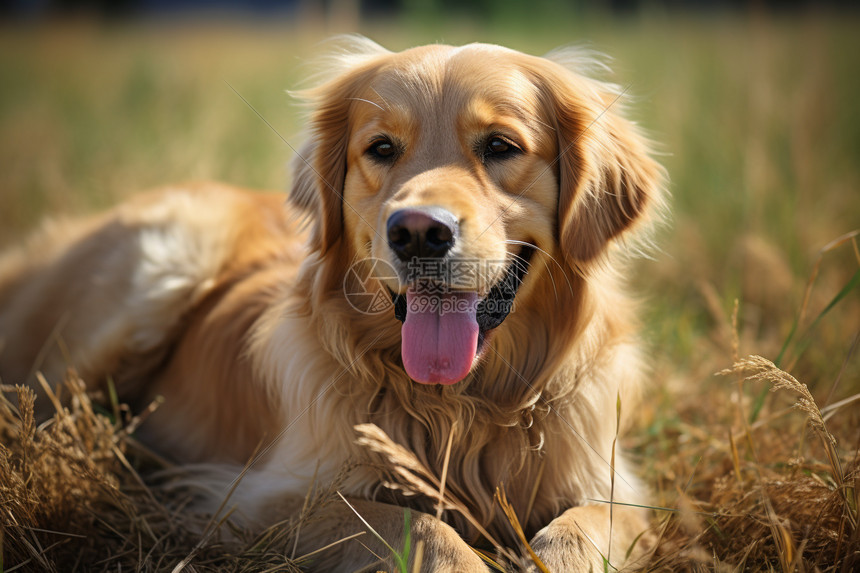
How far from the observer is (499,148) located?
218 centimetres

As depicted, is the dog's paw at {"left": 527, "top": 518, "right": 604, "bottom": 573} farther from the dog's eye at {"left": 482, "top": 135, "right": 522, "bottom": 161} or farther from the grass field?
the dog's eye at {"left": 482, "top": 135, "right": 522, "bottom": 161}

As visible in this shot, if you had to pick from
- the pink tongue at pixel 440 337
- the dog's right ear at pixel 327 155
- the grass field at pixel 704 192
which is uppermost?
the dog's right ear at pixel 327 155

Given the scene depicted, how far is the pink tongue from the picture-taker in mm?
2057

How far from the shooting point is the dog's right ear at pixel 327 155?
2402 mm

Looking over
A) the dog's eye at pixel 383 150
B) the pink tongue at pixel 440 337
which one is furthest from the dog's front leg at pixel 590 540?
the dog's eye at pixel 383 150

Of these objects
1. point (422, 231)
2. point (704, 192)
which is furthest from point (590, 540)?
point (704, 192)

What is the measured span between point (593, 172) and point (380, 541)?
140 centimetres

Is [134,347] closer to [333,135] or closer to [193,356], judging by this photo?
[193,356]

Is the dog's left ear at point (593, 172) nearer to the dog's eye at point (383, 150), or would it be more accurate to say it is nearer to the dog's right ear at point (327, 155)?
the dog's eye at point (383, 150)

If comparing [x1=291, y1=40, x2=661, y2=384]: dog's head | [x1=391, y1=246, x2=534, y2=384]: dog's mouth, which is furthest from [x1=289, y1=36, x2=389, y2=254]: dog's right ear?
[x1=391, y1=246, x2=534, y2=384]: dog's mouth

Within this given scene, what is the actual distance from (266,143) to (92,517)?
5.05m

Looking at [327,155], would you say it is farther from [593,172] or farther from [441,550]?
[441,550]

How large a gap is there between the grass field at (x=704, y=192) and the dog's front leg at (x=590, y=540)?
A: 0.14m

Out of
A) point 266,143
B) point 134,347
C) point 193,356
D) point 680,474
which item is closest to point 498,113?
point 680,474
